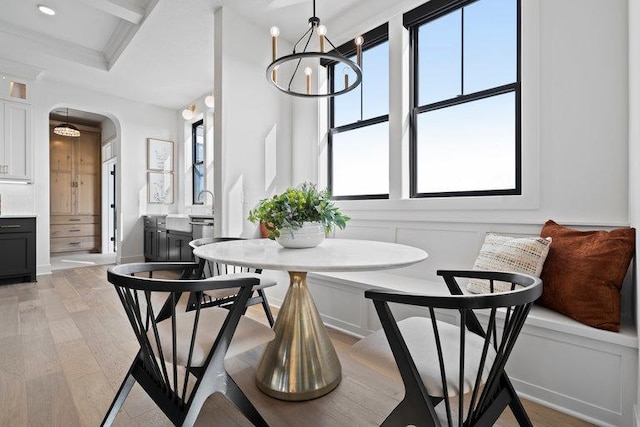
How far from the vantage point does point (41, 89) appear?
470 cm

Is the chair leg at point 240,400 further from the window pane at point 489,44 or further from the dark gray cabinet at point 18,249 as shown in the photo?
the dark gray cabinet at point 18,249

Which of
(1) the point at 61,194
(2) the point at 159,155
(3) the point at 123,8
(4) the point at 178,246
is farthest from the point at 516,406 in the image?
(1) the point at 61,194

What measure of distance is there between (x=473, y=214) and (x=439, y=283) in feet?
1.90

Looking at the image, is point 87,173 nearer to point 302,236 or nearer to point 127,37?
point 127,37

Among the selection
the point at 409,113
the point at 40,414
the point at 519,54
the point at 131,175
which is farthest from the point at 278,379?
the point at 131,175

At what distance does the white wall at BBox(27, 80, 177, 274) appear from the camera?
4637mm

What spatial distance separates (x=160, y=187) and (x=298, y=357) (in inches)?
210

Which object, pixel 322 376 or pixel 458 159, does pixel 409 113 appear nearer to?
pixel 458 159

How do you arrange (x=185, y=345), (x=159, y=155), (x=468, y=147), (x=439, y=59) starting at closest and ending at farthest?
(x=185, y=345) < (x=468, y=147) < (x=439, y=59) < (x=159, y=155)

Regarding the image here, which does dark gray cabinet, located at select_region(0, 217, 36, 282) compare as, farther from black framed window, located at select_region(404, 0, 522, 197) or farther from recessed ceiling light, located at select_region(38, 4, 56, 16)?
black framed window, located at select_region(404, 0, 522, 197)

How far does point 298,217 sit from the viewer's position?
167 centimetres

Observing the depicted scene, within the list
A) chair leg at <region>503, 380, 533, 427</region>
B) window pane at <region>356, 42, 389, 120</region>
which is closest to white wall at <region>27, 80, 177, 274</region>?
window pane at <region>356, 42, 389, 120</region>

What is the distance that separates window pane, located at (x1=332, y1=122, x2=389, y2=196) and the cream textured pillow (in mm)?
1294

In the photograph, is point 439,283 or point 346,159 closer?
point 439,283
